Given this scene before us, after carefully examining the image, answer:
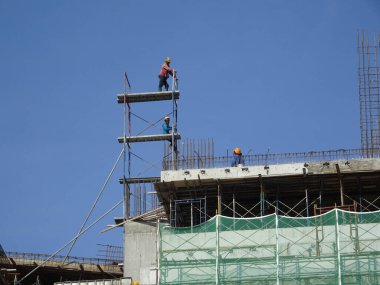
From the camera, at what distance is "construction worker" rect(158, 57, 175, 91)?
71.9 m

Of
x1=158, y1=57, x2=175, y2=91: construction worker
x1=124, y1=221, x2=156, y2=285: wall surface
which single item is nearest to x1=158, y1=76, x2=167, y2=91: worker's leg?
x1=158, y1=57, x2=175, y2=91: construction worker

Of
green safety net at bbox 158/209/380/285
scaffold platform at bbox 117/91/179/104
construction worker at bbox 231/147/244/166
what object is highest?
scaffold platform at bbox 117/91/179/104

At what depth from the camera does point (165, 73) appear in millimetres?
72125

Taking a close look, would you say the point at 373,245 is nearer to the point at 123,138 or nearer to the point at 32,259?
the point at 123,138

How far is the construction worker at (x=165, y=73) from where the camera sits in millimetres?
71938

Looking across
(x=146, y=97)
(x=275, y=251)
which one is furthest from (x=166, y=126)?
(x=275, y=251)

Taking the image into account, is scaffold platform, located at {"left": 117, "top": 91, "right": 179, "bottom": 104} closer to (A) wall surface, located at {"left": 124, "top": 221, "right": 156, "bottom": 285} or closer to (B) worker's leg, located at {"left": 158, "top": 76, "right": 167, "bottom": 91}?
(B) worker's leg, located at {"left": 158, "top": 76, "right": 167, "bottom": 91}

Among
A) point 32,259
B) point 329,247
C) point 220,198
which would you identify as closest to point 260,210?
point 220,198

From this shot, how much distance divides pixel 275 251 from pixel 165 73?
15346mm

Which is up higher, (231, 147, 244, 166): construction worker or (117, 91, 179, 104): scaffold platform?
(117, 91, 179, 104): scaffold platform

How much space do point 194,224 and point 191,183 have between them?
218 cm

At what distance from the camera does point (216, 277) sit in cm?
5938

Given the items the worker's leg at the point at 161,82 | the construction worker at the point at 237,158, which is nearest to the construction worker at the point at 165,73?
the worker's leg at the point at 161,82

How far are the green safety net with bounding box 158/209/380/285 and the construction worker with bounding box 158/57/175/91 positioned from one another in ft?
40.6
